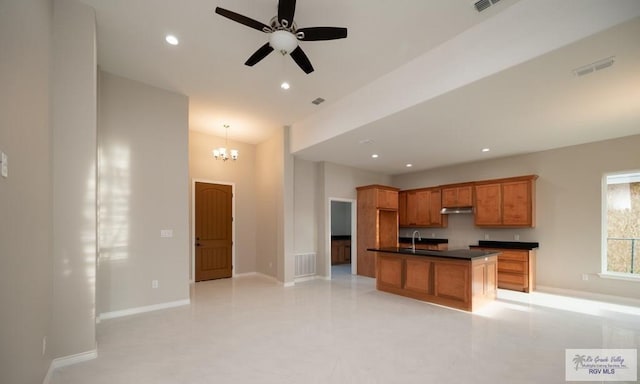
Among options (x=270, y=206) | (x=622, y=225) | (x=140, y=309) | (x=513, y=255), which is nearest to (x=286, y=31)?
(x=140, y=309)

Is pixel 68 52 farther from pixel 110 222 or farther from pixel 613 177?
pixel 613 177

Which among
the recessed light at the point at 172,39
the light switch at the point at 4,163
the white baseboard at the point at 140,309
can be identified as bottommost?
the white baseboard at the point at 140,309

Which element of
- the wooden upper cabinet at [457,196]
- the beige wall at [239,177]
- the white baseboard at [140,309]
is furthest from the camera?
the wooden upper cabinet at [457,196]

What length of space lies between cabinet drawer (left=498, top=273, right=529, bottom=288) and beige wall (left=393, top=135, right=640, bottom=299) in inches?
20.5

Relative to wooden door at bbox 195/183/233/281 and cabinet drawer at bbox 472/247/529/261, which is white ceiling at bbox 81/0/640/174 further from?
cabinet drawer at bbox 472/247/529/261

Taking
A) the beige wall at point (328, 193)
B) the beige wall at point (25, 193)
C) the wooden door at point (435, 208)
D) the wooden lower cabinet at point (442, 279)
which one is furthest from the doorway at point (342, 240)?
the beige wall at point (25, 193)

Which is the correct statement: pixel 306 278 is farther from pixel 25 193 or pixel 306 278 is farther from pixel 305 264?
pixel 25 193

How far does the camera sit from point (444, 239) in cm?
755

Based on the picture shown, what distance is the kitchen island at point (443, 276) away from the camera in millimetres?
4398

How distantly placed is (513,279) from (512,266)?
27cm

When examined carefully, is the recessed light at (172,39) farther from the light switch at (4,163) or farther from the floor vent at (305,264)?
the floor vent at (305,264)

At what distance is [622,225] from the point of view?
5.07 metres

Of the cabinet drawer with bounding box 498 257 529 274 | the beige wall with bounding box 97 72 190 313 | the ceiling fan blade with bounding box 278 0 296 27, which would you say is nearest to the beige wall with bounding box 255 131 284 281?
the beige wall with bounding box 97 72 190 313

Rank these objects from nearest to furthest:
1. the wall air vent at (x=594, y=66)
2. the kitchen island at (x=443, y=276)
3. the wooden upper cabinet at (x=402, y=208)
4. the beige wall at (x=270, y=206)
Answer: the wall air vent at (x=594, y=66), the kitchen island at (x=443, y=276), the beige wall at (x=270, y=206), the wooden upper cabinet at (x=402, y=208)
